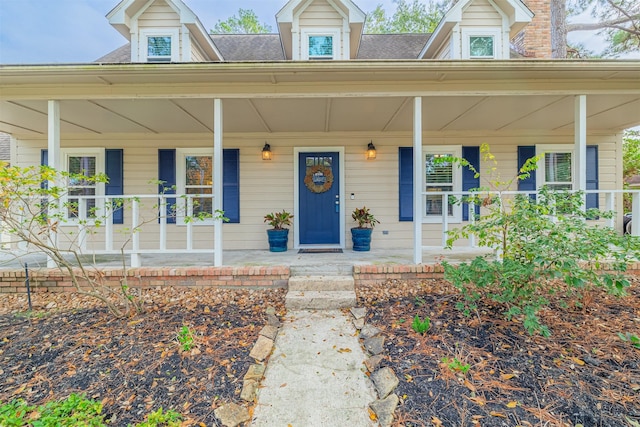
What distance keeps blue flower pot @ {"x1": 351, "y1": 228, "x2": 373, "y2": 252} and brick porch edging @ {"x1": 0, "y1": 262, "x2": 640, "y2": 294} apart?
5.23 ft

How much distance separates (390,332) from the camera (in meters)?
2.84

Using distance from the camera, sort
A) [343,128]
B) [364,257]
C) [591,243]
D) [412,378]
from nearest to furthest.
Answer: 1. [412,378]
2. [591,243]
3. [364,257]
4. [343,128]

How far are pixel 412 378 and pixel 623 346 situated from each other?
1894 mm

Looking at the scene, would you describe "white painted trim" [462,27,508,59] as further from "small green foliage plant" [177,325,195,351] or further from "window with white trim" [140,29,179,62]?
"small green foliage plant" [177,325,195,351]

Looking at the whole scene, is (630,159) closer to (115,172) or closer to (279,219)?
(279,219)

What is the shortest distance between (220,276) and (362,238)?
2.64m

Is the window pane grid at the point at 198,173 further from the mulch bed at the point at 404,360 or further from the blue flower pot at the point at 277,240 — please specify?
the mulch bed at the point at 404,360

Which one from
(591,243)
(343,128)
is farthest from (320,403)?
(343,128)

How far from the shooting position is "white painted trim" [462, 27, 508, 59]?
5.52m

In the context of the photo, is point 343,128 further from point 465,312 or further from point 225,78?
point 465,312

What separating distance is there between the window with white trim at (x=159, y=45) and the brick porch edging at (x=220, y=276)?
3940 mm

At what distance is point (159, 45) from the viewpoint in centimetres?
554

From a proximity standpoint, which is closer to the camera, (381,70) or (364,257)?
(381,70)

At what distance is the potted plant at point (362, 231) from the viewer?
18.0ft
